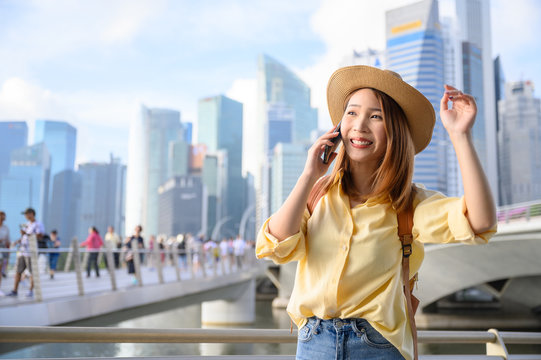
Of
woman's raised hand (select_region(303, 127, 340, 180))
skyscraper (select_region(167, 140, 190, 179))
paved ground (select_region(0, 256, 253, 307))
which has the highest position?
skyscraper (select_region(167, 140, 190, 179))

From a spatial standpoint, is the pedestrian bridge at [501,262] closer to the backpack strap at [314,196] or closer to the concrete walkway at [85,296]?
the concrete walkway at [85,296]

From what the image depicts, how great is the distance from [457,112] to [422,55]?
3959 inches

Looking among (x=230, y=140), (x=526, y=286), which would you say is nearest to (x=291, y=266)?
(x=526, y=286)

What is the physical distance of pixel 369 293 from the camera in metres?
1.53

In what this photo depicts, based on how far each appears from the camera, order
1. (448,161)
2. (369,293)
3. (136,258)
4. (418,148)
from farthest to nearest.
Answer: (448,161)
(136,258)
(418,148)
(369,293)

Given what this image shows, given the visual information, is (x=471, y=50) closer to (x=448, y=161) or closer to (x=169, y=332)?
(x=448, y=161)

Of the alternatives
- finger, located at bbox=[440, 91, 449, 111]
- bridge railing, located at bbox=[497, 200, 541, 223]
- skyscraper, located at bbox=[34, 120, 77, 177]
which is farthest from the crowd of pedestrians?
skyscraper, located at bbox=[34, 120, 77, 177]

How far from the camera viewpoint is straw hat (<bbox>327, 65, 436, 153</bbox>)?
5.41ft

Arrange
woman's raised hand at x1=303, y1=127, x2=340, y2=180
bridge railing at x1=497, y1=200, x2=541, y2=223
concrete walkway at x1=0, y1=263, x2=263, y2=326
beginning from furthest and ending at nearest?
bridge railing at x1=497, y1=200, x2=541, y2=223 < concrete walkway at x1=0, y1=263, x2=263, y2=326 < woman's raised hand at x1=303, y1=127, x2=340, y2=180

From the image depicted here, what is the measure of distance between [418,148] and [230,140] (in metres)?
169

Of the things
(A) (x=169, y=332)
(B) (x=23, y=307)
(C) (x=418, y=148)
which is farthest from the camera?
(B) (x=23, y=307)

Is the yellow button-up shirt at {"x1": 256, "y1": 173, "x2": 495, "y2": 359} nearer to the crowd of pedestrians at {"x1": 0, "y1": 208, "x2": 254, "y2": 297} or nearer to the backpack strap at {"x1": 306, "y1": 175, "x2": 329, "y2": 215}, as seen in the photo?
the backpack strap at {"x1": 306, "y1": 175, "x2": 329, "y2": 215}

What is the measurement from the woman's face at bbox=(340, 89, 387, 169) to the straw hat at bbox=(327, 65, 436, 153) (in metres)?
0.04

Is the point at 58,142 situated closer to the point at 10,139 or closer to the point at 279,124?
the point at 10,139
